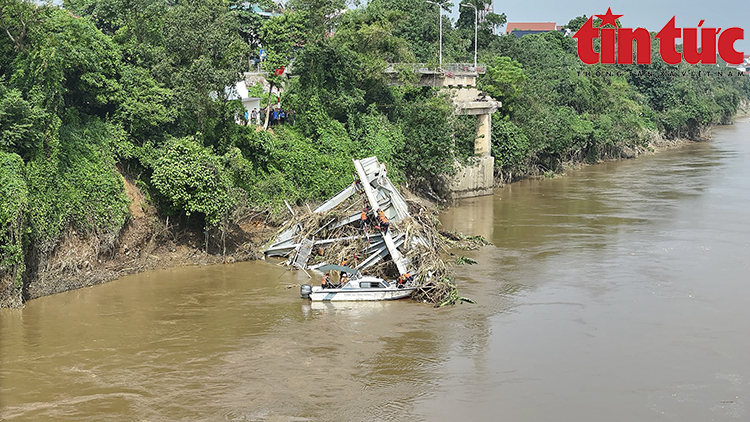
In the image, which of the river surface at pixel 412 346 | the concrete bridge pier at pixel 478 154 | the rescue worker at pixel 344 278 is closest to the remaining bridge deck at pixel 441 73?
the concrete bridge pier at pixel 478 154

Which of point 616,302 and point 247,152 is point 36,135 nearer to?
point 247,152

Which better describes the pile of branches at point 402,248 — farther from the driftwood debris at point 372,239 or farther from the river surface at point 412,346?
the river surface at point 412,346

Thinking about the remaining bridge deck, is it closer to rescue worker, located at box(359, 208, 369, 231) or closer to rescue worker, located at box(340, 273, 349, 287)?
rescue worker, located at box(359, 208, 369, 231)

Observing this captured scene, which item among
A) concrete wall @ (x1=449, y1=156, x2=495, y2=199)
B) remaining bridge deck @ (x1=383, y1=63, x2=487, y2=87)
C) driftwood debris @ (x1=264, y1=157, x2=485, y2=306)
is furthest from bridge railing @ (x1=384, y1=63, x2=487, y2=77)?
driftwood debris @ (x1=264, y1=157, x2=485, y2=306)

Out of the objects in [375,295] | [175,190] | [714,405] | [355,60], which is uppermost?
[355,60]

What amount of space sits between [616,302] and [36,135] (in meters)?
21.8

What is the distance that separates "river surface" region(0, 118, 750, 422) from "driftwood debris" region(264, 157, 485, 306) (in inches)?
49.2

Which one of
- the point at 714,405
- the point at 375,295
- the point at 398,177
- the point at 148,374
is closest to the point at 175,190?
the point at 375,295

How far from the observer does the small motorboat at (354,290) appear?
2786 cm

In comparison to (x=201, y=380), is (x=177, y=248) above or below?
Answer: above

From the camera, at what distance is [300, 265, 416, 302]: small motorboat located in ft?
91.4

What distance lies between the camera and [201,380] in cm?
2134

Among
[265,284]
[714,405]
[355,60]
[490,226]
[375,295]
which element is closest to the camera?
[714,405]

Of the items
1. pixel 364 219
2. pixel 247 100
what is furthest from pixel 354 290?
pixel 247 100
